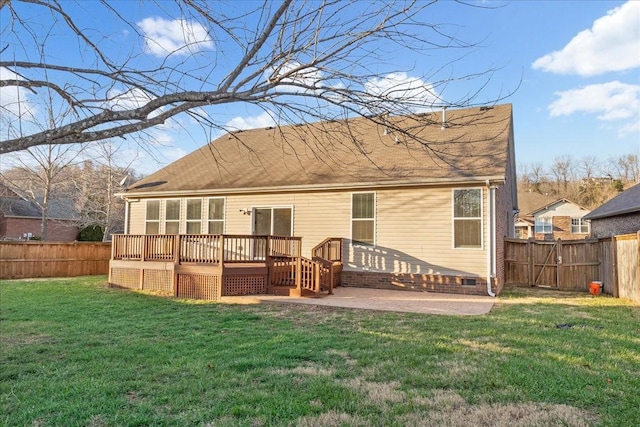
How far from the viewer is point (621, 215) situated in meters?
14.8

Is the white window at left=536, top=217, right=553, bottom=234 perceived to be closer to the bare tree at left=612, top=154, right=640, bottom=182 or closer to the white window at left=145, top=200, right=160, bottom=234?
the bare tree at left=612, top=154, right=640, bottom=182

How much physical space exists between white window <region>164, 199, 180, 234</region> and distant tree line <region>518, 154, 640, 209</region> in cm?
3845

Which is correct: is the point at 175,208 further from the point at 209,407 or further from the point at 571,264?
the point at 571,264

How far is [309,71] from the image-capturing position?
3055mm

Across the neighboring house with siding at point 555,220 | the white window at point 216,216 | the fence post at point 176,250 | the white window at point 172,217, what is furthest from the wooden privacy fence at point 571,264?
the neighboring house with siding at point 555,220

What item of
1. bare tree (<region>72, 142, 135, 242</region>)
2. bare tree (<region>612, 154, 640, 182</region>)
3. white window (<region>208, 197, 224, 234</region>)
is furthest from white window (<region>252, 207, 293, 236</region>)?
bare tree (<region>612, 154, 640, 182</region>)

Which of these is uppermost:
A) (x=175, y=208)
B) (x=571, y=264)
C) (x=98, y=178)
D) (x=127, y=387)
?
(x=98, y=178)

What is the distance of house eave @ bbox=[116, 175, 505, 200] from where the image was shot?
9.77m

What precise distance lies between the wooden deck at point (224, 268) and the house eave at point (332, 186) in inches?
67.9

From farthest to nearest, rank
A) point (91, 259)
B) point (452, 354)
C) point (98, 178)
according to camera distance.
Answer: point (98, 178)
point (91, 259)
point (452, 354)

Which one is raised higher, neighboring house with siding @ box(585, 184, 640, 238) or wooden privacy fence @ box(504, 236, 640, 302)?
neighboring house with siding @ box(585, 184, 640, 238)

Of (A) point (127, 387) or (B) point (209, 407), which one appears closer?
(B) point (209, 407)

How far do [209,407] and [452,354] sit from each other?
114 inches

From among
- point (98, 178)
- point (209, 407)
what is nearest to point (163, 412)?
point (209, 407)
